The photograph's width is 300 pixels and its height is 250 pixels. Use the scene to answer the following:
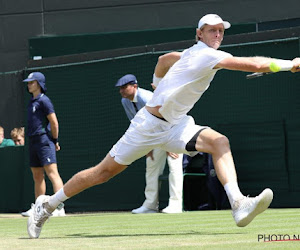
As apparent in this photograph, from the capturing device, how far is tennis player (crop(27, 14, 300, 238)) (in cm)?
699

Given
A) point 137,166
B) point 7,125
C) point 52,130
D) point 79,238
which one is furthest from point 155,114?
point 7,125

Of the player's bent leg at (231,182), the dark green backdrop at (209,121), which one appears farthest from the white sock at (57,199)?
the dark green backdrop at (209,121)

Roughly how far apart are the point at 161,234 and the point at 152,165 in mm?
5278

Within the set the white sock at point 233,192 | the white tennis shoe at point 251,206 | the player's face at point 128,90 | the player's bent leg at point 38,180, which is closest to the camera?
the white tennis shoe at point 251,206

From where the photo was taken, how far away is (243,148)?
1297cm

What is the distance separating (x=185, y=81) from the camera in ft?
23.6

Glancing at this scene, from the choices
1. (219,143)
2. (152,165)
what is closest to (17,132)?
(152,165)

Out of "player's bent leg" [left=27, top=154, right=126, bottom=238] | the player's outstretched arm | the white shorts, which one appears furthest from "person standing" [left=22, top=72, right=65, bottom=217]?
the player's outstretched arm

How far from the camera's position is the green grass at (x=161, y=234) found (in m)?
6.29

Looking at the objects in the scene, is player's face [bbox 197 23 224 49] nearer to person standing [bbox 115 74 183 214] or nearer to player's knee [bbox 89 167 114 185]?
player's knee [bbox 89 167 114 185]

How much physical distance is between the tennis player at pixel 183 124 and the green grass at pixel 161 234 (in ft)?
1.30

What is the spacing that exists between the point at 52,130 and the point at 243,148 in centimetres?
292

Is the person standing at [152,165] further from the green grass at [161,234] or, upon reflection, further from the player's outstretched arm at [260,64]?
the player's outstretched arm at [260,64]

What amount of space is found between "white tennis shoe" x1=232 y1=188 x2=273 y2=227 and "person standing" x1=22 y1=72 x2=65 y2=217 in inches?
222
